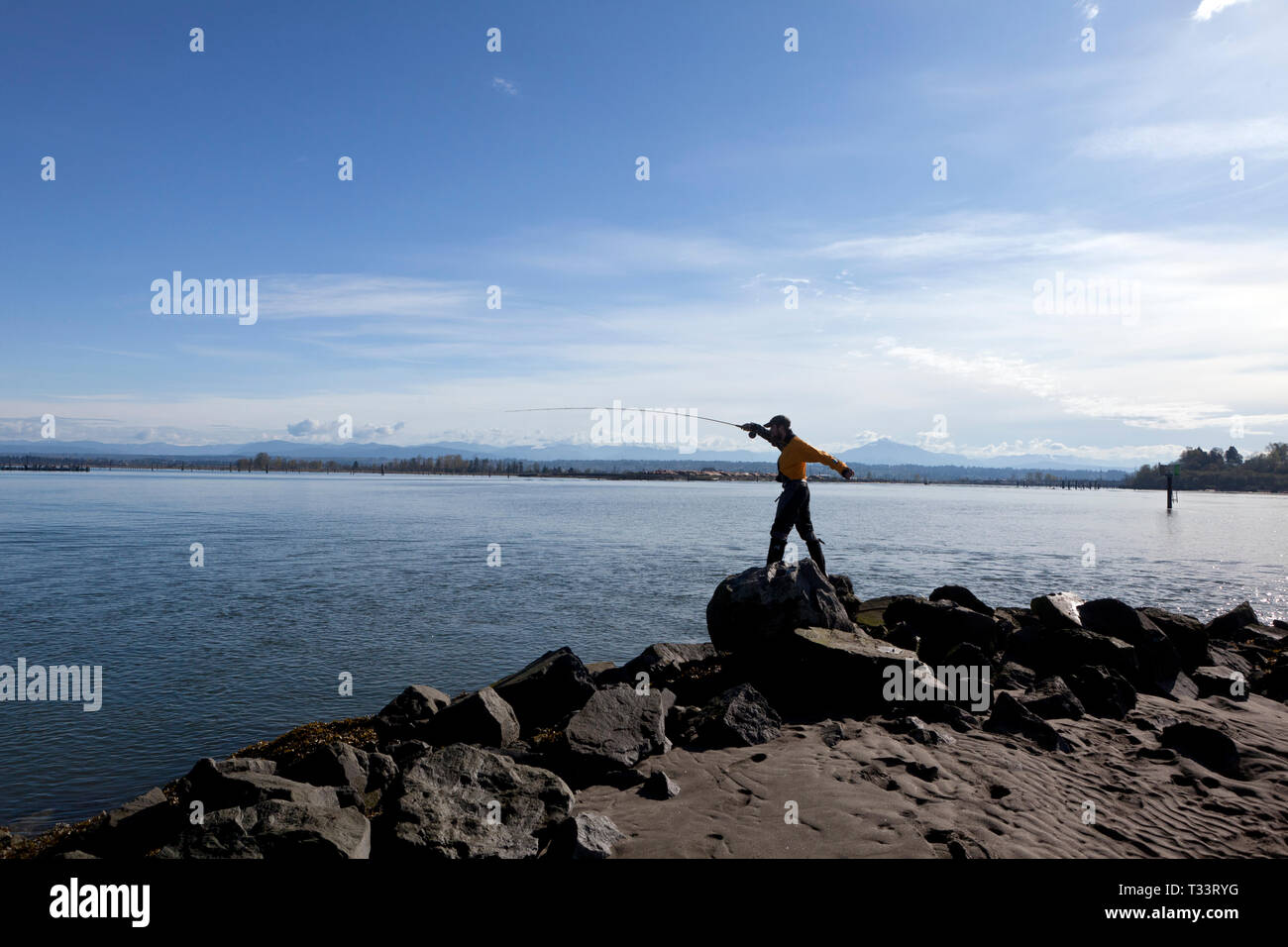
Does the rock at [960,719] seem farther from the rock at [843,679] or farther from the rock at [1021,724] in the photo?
the rock at [843,679]

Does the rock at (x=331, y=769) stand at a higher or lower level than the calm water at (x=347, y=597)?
higher

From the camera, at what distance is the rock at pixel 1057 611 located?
14.6 meters

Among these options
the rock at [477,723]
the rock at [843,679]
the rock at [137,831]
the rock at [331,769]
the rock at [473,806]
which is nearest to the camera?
the rock at [473,806]

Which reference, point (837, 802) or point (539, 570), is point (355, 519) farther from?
point (837, 802)

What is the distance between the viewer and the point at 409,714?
11.4 meters

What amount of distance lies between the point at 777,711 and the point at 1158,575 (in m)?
27.7

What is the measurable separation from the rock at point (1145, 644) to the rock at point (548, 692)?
8994 millimetres

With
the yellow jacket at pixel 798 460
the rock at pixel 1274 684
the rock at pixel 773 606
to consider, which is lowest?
the rock at pixel 1274 684

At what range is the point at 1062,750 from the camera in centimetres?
897

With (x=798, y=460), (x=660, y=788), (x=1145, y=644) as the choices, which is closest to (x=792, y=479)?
(x=798, y=460)

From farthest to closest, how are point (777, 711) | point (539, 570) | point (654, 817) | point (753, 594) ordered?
1. point (539, 570)
2. point (753, 594)
3. point (777, 711)
4. point (654, 817)

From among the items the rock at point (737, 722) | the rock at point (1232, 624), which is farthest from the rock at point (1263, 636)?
the rock at point (737, 722)
